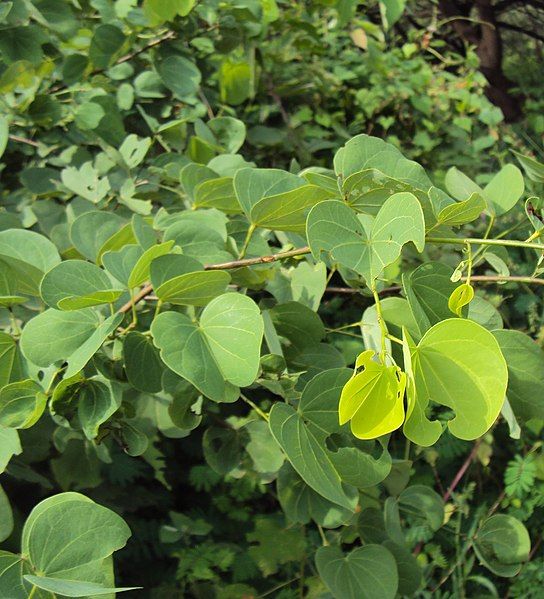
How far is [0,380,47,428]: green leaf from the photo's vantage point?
0.77 m

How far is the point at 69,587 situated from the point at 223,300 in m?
0.30

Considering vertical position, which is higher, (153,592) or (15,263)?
(15,263)

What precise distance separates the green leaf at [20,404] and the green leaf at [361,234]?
32cm

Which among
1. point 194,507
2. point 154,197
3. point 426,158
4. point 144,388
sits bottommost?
point 194,507

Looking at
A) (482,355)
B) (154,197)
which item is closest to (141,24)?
(154,197)

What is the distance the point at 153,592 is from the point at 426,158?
1400 mm

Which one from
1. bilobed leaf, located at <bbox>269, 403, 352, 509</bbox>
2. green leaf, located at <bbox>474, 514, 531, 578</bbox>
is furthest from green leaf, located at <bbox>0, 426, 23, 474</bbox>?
green leaf, located at <bbox>474, 514, 531, 578</bbox>

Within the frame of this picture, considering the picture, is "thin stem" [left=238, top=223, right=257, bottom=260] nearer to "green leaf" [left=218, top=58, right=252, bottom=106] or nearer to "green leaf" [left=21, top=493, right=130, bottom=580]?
"green leaf" [left=21, top=493, right=130, bottom=580]

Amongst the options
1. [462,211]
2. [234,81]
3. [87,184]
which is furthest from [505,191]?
[234,81]

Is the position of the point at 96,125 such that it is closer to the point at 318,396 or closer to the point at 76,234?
the point at 76,234

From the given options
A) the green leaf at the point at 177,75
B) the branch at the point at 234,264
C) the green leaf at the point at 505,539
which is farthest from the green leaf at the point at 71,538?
the green leaf at the point at 177,75

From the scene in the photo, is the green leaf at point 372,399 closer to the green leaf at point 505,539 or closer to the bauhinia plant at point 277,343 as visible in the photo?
the bauhinia plant at point 277,343

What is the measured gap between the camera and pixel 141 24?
56.3 inches

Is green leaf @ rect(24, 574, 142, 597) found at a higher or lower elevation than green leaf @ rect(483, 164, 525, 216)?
lower
